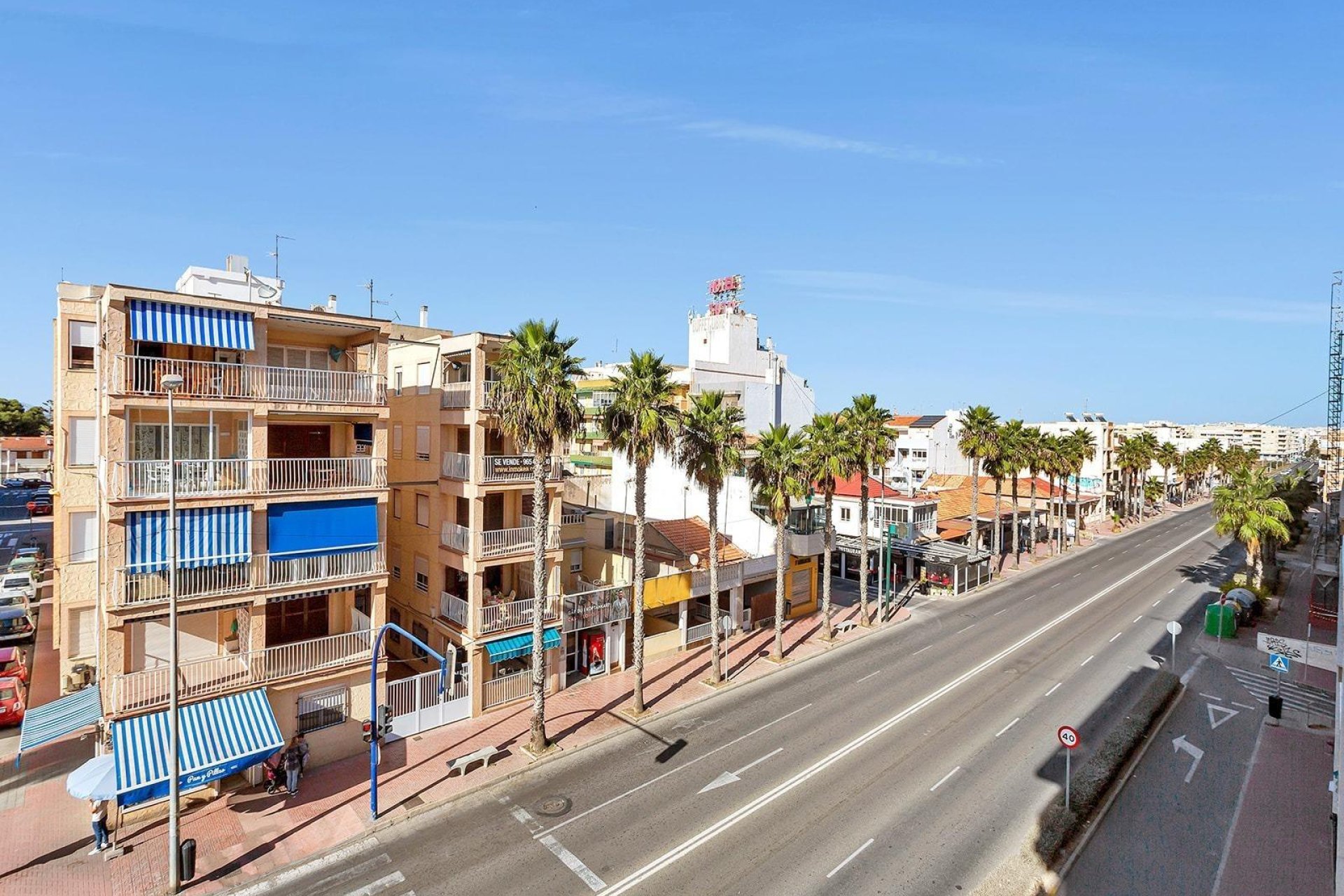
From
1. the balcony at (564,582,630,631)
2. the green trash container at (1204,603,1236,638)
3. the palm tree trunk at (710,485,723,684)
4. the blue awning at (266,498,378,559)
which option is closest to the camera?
the blue awning at (266,498,378,559)

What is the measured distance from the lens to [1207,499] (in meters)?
132

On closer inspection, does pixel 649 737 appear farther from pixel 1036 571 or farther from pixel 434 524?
pixel 1036 571

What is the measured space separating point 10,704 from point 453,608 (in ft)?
52.7

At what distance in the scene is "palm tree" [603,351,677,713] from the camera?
25484mm

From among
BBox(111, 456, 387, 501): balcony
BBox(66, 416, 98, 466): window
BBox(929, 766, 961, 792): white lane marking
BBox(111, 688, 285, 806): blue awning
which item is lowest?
BBox(929, 766, 961, 792): white lane marking

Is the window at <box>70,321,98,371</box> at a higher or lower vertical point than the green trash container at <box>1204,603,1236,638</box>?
higher

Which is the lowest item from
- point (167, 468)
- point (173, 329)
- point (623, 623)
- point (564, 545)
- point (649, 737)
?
point (649, 737)

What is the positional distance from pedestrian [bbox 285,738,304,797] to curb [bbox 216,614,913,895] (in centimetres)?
348

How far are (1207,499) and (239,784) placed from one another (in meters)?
163

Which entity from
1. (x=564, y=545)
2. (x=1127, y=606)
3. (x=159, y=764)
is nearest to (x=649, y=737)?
(x=564, y=545)

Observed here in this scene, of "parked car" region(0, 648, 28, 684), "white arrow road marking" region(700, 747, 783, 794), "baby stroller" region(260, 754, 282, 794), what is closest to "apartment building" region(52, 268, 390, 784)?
"baby stroller" region(260, 754, 282, 794)

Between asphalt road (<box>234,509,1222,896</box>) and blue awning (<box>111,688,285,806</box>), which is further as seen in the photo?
blue awning (<box>111,688,285,806</box>)

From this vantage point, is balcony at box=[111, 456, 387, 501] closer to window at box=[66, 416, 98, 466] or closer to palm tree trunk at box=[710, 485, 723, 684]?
window at box=[66, 416, 98, 466]

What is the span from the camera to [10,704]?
24.7 meters
